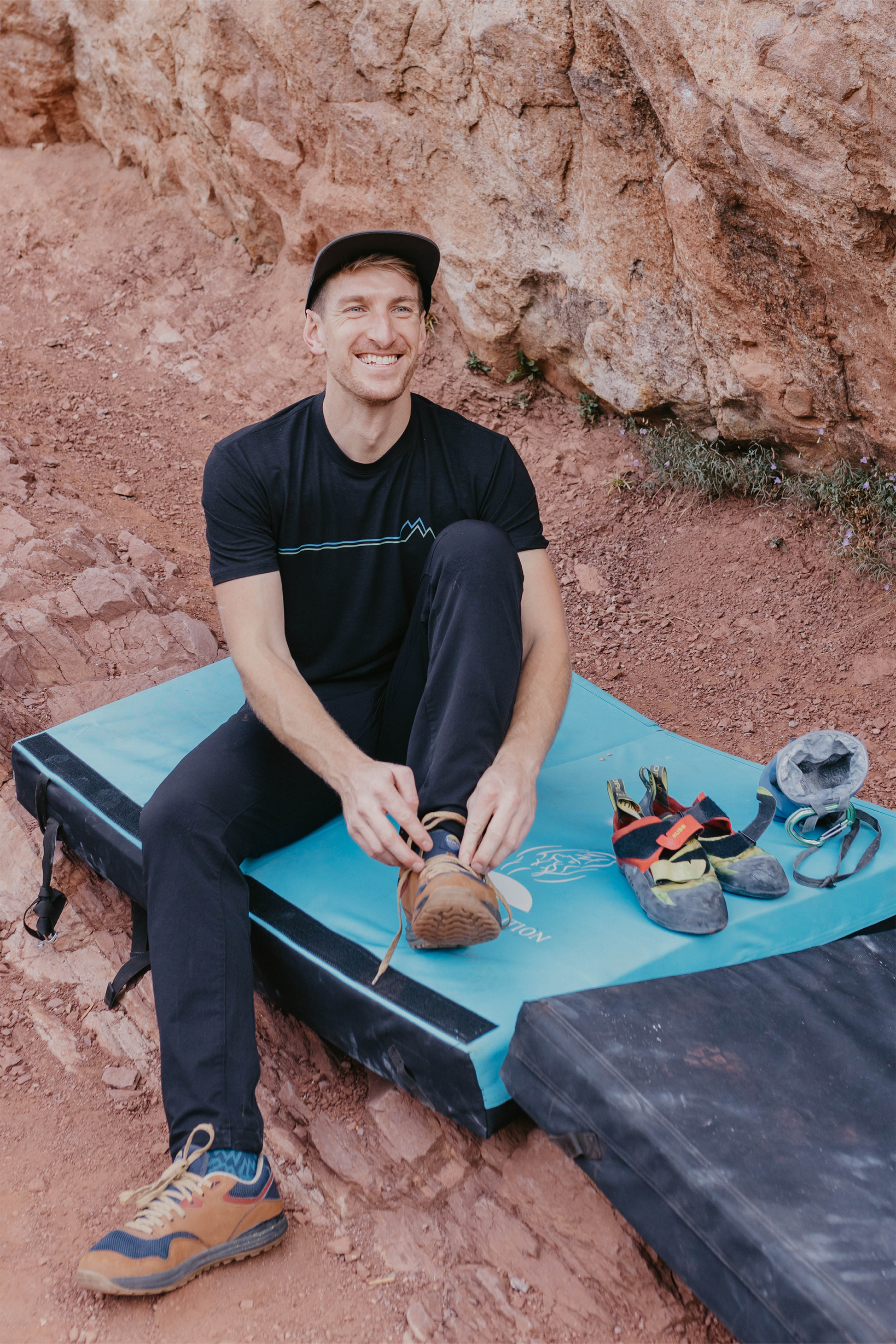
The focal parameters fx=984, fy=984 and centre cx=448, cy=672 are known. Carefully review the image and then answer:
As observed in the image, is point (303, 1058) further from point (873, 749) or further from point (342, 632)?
point (873, 749)

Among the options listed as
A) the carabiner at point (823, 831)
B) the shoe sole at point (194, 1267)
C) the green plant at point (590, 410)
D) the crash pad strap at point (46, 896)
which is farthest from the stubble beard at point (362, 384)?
the green plant at point (590, 410)

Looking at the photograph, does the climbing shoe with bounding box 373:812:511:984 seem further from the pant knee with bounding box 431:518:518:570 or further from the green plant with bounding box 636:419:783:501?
the green plant with bounding box 636:419:783:501

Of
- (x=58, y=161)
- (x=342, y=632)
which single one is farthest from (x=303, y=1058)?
(x=58, y=161)

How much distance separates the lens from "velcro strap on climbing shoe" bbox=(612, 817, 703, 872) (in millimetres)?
1971

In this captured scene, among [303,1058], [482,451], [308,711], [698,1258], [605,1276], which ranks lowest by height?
[303,1058]

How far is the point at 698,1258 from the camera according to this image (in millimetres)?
1327

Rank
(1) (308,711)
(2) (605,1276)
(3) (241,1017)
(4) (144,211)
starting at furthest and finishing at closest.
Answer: (4) (144,211), (1) (308,711), (3) (241,1017), (2) (605,1276)

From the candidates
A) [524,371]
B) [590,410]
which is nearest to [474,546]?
[590,410]

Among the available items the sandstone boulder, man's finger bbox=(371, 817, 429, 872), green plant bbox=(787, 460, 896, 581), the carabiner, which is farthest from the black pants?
green plant bbox=(787, 460, 896, 581)

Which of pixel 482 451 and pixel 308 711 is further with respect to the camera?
pixel 482 451

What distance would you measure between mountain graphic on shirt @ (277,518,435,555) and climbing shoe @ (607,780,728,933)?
83cm

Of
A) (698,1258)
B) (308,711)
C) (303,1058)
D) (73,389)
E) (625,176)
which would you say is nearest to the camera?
(698,1258)

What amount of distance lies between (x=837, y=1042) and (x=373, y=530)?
1425 millimetres

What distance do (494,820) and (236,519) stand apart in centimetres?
95
